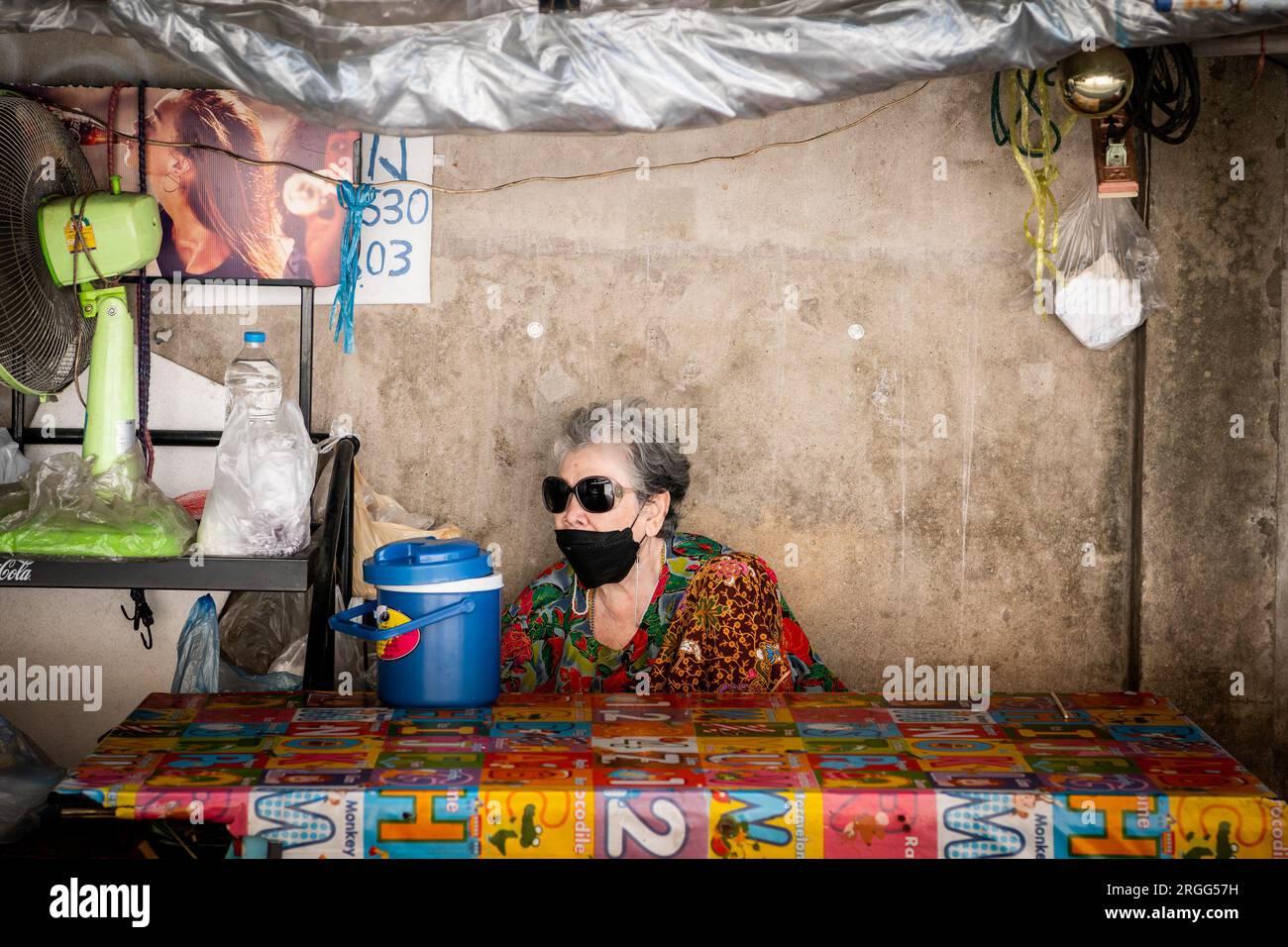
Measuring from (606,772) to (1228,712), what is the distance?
2.19 m

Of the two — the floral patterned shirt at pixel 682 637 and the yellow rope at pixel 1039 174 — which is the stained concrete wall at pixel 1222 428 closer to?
the yellow rope at pixel 1039 174

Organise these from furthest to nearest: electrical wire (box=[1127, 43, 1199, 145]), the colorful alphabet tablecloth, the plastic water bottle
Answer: electrical wire (box=[1127, 43, 1199, 145]), the plastic water bottle, the colorful alphabet tablecloth

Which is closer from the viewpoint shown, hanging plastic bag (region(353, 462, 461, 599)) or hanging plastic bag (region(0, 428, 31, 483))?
hanging plastic bag (region(0, 428, 31, 483))

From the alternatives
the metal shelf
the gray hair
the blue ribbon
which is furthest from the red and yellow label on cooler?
the blue ribbon

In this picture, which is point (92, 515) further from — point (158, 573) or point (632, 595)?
point (632, 595)

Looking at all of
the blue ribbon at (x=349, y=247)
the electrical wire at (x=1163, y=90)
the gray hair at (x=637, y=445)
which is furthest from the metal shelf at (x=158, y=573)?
the electrical wire at (x=1163, y=90)

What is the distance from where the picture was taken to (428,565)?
96.1 inches

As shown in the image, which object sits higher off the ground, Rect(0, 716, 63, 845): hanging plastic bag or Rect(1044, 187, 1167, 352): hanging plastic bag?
Rect(1044, 187, 1167, 352): hanging plastic bag

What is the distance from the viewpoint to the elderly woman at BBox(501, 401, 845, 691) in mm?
2982

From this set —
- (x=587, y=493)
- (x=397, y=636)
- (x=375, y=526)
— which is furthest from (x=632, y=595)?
(x=397, y=636)

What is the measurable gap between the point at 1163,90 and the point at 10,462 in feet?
10.4

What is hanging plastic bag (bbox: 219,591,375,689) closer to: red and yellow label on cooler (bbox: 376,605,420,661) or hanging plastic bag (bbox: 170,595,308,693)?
hanging plastic bag (bbox: 170,595,308,693)

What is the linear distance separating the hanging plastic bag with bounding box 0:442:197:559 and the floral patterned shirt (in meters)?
0.97

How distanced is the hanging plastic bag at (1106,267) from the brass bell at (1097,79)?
43 centimetres
